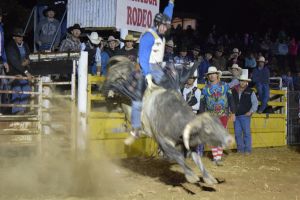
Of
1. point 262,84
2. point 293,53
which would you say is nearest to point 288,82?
point 262,84

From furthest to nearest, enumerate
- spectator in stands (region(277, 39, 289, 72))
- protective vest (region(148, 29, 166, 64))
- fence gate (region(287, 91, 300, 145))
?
1. spectator in stands (region(277, 39, 289, 72))
2. fence gate (region(287, 91, 300, 145))
3. protective vest (region(148, 29, 166, 64))

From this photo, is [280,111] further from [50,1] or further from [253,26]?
[253,26]

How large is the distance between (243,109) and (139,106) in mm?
4434

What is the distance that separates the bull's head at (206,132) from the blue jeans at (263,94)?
6310mm

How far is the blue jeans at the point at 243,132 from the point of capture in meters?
11.1

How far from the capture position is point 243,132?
11.2m

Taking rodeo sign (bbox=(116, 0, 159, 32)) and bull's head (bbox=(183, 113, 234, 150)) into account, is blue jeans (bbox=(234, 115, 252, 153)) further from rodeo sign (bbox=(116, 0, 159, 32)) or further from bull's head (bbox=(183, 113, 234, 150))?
bull's head (bbox=(183, 113, 234, 150))

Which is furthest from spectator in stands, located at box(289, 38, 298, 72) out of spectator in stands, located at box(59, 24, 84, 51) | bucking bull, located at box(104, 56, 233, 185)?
bucking bull, located at box(104, 56, 233, 185)

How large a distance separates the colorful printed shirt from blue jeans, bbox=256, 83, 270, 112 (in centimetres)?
297

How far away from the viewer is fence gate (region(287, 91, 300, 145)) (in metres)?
13.8

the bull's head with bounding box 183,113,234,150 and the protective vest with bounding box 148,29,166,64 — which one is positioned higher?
the protective vest with bounding box 148,29,166,64

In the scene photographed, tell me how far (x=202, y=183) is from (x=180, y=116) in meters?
1.30

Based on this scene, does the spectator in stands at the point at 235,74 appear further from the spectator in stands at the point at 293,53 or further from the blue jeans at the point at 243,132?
the spectator in stands at the point at 293,53

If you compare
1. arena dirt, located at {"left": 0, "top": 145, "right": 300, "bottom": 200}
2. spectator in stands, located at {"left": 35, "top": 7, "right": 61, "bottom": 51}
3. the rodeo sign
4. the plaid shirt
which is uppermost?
the rodeo sign
